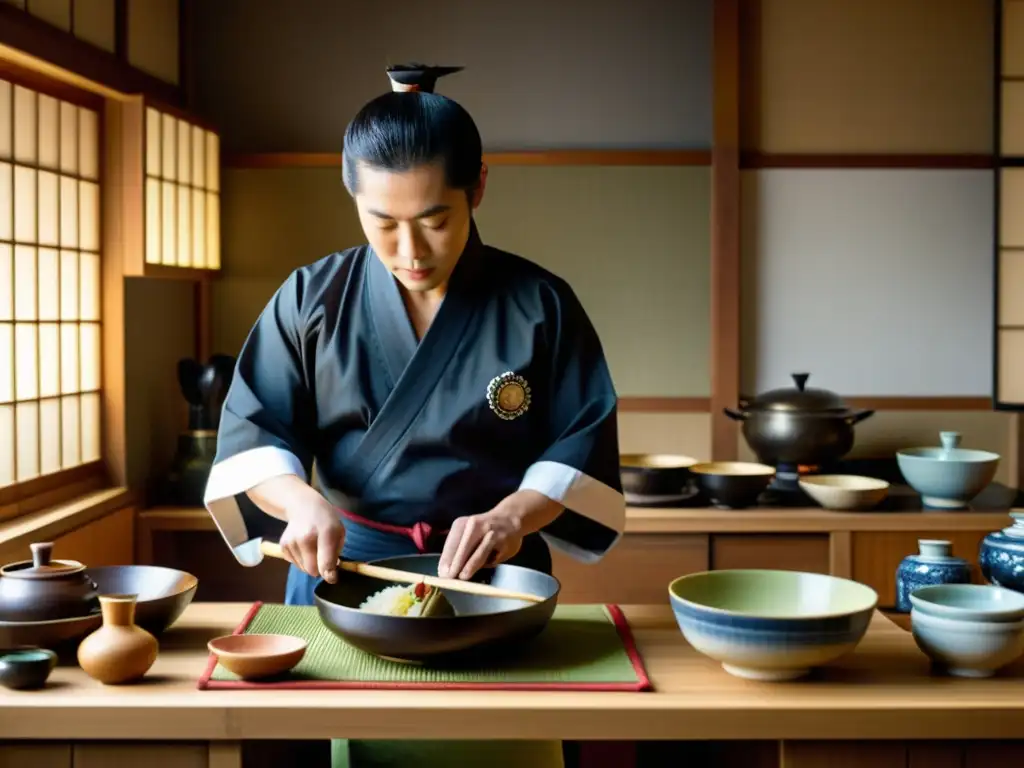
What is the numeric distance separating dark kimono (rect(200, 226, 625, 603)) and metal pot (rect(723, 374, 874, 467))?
6.48 feet

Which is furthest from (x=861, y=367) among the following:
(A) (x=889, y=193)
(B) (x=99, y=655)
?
(B) (x=99, y=655)

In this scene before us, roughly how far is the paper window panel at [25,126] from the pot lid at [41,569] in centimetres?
172

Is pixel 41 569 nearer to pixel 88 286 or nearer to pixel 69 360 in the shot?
pixel 69 360

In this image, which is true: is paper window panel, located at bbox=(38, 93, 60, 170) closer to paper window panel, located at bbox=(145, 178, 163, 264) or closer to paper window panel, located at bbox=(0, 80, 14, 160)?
paper window panel, located at bbox=(0, 80, 14, 160)

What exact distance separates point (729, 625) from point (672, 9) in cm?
340

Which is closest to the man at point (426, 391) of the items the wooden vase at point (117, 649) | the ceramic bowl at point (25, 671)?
the wooden vase at point (117, 649)

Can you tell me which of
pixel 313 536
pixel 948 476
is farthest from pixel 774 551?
pixel 313 536

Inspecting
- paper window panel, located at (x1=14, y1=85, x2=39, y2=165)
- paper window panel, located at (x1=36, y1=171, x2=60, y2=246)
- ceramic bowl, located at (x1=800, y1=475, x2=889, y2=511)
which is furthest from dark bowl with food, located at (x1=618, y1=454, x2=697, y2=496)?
paper window panel, located at (x1=14, y1=85, x2=39, y2=165)

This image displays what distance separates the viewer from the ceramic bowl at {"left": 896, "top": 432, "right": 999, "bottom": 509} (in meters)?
3.89

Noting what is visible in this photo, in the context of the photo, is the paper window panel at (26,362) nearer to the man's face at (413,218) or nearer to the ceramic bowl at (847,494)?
the man's face at (413,218)

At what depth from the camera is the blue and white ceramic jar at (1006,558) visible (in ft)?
6.56

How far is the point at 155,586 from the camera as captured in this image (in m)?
2.12

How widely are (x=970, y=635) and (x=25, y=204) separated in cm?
273

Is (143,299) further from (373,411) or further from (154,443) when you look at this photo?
(373,411)
